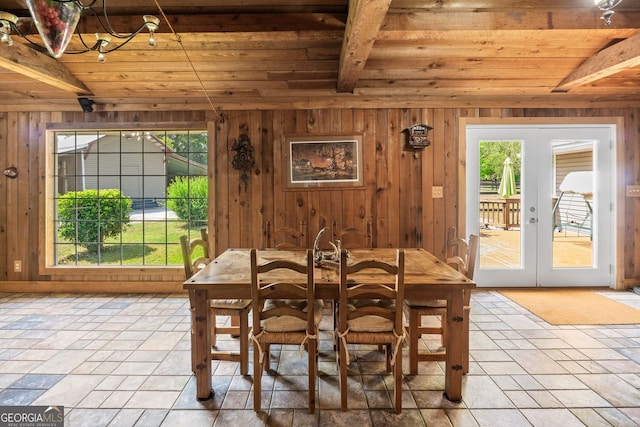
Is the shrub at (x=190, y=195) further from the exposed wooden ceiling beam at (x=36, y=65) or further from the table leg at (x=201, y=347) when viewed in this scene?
the table leg at (x=201, y=347)

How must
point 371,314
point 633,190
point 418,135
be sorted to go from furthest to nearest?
point 633,190, point 418,135, point 371,314

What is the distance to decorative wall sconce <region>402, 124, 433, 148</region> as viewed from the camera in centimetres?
385

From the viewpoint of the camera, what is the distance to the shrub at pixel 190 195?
4258 millimetres

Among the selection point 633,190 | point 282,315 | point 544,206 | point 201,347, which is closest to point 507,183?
point 544,206

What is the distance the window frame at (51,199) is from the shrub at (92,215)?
176mm

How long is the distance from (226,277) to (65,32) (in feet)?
5.29

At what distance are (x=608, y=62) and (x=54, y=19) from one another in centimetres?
431

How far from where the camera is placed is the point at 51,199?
418cm

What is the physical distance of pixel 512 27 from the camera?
2.49 metres

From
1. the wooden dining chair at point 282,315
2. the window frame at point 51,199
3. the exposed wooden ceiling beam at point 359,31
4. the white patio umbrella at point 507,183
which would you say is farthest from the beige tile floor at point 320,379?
the exposed wooden ceiling beam at point 359,31

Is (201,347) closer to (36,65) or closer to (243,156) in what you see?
(243,156)

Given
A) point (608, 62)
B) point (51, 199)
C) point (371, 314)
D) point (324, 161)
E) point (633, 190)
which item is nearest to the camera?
point (371, 314)

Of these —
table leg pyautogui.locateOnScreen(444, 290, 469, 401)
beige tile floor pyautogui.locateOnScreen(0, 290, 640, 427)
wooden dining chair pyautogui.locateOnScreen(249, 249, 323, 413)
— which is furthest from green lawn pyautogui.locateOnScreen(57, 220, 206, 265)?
table leg pyautogui.locateOnScreen(444, 290, 469, 401)

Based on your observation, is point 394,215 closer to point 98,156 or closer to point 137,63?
point 137,63
